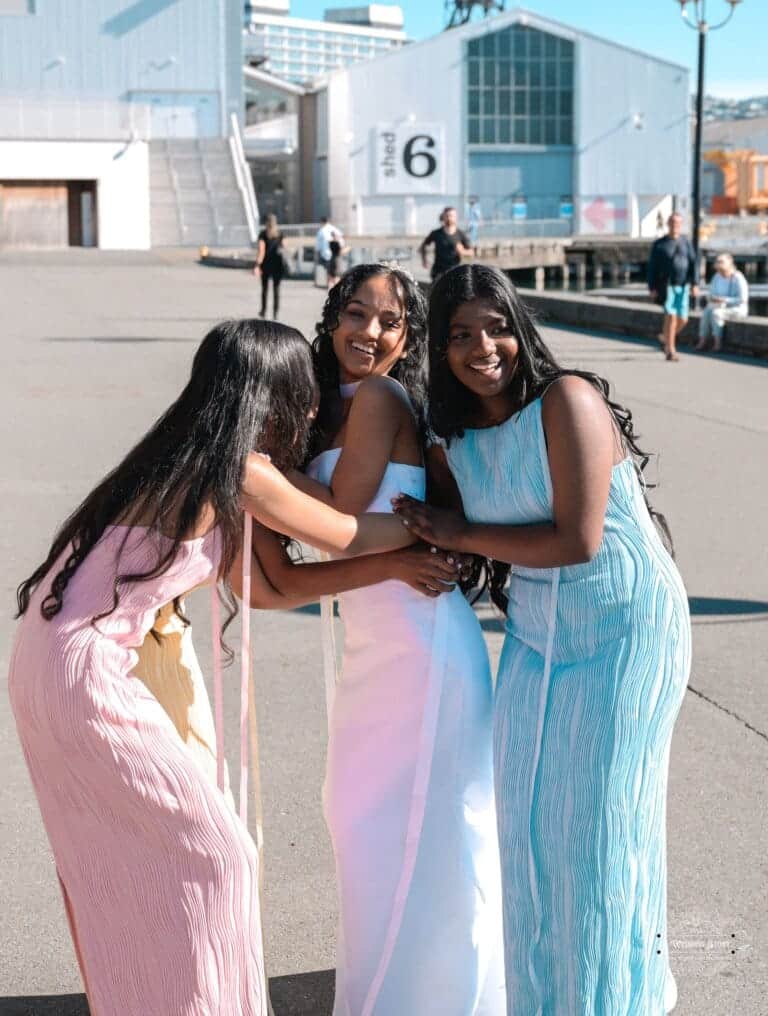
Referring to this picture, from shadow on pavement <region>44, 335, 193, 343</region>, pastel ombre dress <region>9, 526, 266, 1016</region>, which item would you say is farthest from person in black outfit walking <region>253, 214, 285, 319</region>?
pastel ombre dress <region>9, 526, 266, 1016</region>

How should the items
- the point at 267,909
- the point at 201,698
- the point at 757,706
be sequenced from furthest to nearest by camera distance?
A: the point at 757,706 < the point at 267,909 < the point at 201,698

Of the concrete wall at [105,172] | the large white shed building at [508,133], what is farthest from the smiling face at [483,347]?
the large white shed building at [508,133]

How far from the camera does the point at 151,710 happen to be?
8.36 feet

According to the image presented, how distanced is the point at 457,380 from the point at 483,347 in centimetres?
11

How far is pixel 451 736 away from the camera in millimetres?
2928

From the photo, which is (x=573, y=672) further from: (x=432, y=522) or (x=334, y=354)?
(x=334, y=354)

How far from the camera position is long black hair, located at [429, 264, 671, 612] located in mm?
2699

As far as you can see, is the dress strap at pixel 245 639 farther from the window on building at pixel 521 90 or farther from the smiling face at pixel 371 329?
the window on building at pixel 521 90

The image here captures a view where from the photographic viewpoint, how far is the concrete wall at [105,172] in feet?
168

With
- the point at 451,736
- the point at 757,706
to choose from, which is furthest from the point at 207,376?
the point at 757,706

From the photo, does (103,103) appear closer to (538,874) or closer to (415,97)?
(415,97)

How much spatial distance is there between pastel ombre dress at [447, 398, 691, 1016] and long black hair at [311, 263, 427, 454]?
382 mm

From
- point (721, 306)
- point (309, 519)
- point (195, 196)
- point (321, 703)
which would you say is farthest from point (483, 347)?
point (195, 196)

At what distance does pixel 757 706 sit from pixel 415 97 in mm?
57857
